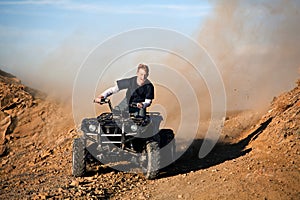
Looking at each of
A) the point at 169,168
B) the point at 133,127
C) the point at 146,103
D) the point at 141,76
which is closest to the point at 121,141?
the point at 133,127

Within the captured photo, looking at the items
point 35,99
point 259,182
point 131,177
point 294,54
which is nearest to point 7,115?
point 35,99

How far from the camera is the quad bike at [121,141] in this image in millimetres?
7898

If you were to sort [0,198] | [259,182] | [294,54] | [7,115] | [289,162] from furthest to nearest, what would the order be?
[294,54]
[7,115]
[0,198]
[289,162]
[259,182]

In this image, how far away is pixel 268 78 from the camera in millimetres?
16438

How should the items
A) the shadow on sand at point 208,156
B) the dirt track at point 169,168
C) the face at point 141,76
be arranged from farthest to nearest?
the shadow on sand at point 208,156
the face at point 141,76
the dirt track at point 169,168

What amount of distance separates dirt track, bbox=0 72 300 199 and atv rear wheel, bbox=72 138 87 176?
19 cm

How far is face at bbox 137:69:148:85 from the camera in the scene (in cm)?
823

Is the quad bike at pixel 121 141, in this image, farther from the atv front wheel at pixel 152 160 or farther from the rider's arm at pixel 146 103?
the rider's arm at pixel 146 103

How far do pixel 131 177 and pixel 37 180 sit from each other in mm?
2211

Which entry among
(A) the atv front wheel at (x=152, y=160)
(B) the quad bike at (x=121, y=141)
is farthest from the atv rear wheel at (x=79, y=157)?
(A) the atv front wheel at (x=152, y=160)

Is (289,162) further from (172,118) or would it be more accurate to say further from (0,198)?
(172,118)

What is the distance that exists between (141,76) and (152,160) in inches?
70.0

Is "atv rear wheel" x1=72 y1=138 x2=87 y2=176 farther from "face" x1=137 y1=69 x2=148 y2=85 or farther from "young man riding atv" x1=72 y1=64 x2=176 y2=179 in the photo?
"face" x1=137 y1=69 x2=148 y2=85

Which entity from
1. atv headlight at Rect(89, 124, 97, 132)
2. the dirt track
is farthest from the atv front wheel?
atv headlight at Rect(89, 124, 97, 132)
